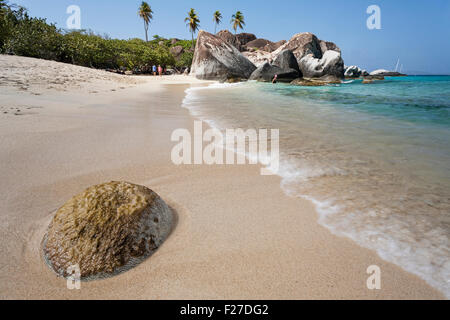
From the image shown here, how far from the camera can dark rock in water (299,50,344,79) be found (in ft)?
104

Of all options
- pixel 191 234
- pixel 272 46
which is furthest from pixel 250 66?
pixel 272 46

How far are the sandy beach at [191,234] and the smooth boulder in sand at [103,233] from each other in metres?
0.08

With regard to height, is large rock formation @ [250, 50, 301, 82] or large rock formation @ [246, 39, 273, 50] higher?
large rock formation @ [246, 39, 273, 50]

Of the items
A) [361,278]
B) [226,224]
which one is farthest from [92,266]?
[361,278]

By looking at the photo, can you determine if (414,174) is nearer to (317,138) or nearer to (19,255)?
(317,138)

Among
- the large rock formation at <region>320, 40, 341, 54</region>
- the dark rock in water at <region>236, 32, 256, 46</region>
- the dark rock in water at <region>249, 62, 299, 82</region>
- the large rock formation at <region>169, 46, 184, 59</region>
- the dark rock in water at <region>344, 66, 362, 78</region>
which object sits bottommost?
the dark rock in water at <region>249, 62, 299, 82</region>

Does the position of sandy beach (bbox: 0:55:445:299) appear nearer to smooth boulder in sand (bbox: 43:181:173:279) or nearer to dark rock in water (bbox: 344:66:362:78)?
smooth boulder in sand (bbox: 43:181:173:279)

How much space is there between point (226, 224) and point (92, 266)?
3.11 ft

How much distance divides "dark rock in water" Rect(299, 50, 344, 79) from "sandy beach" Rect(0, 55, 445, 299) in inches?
1351

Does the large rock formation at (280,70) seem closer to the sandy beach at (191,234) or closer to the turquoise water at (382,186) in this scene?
the turquoise water at (382,186)

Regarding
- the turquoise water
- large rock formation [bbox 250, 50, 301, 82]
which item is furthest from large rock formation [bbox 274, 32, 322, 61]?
the turquoise water

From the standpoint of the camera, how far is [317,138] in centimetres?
440

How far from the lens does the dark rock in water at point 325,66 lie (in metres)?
31.8

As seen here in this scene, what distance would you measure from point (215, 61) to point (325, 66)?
16.2 m
